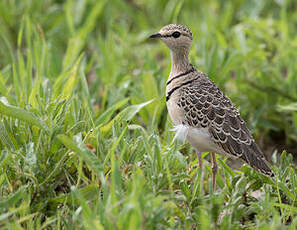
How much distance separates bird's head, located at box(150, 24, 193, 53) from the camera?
3698 millimetres

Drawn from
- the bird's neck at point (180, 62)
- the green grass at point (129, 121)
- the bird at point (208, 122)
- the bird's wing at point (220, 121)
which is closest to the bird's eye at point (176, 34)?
the bird at point (208, 122)

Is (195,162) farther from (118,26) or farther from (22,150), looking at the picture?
(118,26)

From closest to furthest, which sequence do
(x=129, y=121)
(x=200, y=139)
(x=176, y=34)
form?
1. (x=200, y=139)
2. (x=129, y=121)
3. (x=176, y=34)

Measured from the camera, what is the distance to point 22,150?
3256mm

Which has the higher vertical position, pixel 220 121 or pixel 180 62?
pixel 180 62

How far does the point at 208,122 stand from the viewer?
11.1 feet

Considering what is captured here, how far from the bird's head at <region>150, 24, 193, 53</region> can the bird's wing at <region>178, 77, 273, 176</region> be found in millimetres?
370

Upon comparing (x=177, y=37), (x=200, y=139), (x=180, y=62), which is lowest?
(x=200, y=139)

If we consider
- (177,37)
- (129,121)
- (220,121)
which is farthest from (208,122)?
(177,37)

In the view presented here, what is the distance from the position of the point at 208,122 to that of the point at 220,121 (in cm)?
8

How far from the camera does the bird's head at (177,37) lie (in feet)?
12.1

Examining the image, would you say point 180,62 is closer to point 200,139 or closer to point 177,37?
point 177,37

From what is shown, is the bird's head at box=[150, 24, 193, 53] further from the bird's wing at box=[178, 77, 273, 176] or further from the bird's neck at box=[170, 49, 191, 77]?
the bird's wing at box=[178, 77, 273, 176]

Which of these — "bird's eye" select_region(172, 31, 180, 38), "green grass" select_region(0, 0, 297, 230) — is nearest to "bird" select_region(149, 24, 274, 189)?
"bird's eye" select_region(172, 31, 180, 38)
